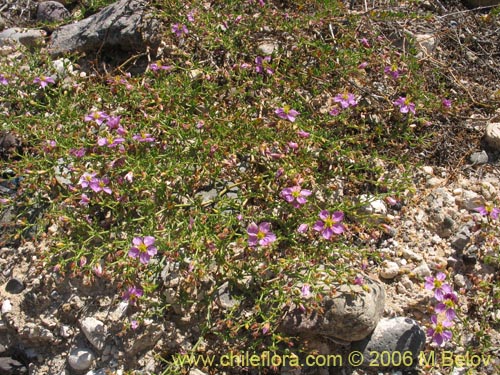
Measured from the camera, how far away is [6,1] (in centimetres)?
465

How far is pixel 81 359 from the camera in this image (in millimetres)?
2824

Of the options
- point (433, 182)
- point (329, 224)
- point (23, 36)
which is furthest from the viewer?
point (23, 36)

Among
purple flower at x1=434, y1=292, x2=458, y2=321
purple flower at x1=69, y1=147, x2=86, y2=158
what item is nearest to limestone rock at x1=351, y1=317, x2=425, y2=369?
purple flower at x1=434, y1=292, x2=458, y2=321

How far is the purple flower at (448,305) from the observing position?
108 inches

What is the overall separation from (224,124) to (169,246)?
1.04 meters

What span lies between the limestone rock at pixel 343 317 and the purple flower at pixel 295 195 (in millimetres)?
596

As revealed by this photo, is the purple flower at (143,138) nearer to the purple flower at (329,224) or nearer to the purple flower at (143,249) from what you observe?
the purple flower at (143,249)

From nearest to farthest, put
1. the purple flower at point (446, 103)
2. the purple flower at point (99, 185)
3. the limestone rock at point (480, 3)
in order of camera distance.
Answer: the purple flower at point (99, 185), the purple flower at point (446, 103), the limestone rock at point (480, 3)

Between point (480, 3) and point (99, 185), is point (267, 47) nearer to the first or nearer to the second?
point (99, 185)

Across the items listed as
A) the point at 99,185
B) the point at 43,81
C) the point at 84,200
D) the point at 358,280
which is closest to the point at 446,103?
the point at 358,280

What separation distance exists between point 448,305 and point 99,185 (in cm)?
230

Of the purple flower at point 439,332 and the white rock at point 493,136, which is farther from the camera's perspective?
the white rock at point 493,136

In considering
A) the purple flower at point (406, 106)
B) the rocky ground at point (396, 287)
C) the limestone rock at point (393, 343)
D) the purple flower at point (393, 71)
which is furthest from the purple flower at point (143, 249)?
the purple flower at point (393, 71)

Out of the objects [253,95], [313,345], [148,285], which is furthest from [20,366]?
[253,95]
